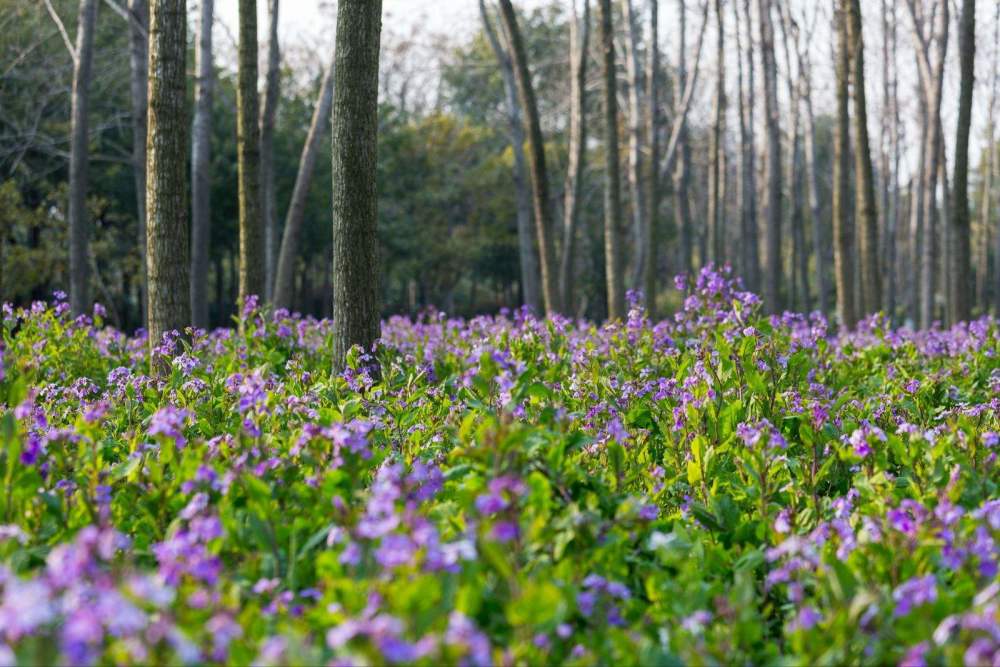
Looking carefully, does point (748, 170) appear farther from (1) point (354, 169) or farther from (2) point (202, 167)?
(1) point (354, 169)

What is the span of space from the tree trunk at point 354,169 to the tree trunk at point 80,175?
28.7 ft

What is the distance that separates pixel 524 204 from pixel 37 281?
49.0 ft

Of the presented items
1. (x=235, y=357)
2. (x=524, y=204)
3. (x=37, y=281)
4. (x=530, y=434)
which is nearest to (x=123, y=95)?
(x=37, y=281)

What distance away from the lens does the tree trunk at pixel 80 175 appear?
1380 centimetres

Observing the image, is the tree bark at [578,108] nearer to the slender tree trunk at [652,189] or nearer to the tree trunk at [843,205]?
the slender tree trunk at [652,189]

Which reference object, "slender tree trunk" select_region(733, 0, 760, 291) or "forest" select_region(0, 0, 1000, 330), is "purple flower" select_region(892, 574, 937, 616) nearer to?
"forest" select_region(0, 0, 1000, 330)

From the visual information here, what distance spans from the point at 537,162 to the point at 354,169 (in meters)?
6.51

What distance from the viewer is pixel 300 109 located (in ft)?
109

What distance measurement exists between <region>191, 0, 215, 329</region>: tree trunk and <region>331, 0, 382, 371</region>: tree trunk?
6.22 metres

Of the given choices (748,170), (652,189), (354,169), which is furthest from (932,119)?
(354,169)

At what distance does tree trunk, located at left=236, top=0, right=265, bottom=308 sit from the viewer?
10.0m

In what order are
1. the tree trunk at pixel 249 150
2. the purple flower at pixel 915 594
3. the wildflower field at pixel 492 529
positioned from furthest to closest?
the tree trunk at pixel 249 150, the purple flower at pixel 915 594, the wildflower field at pixel 492 529

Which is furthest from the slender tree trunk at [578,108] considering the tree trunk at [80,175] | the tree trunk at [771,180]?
the tree trunk at [80,175]

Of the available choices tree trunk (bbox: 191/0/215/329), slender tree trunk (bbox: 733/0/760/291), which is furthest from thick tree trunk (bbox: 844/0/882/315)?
slender tree trunk (bbox: 733/0/760/291)
